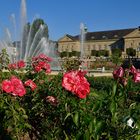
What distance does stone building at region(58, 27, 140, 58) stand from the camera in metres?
104

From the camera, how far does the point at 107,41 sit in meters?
112

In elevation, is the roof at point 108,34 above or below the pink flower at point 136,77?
above

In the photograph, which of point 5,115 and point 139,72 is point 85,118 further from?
point 5,115

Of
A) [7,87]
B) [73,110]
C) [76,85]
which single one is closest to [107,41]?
[7,87]

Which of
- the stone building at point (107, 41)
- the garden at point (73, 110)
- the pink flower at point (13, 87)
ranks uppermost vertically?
the stone building at point (107, 41)

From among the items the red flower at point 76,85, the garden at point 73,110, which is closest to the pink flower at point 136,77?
the garden at point 73,110

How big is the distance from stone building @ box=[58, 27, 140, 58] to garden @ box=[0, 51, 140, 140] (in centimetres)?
9607

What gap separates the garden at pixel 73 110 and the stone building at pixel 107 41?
3782 inches

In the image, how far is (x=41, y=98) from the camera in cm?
461

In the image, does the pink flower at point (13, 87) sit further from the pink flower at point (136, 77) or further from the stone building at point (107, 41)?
the stone building at point (107, 41)

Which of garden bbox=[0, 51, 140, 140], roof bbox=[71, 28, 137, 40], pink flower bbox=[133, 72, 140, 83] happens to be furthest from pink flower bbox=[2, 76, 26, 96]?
roof bbox=[71, 28, 137, 40]

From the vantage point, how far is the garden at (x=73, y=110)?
2.98 m

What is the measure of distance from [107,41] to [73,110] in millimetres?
109208

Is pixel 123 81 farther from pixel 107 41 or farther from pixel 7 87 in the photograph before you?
pixel 107 41
